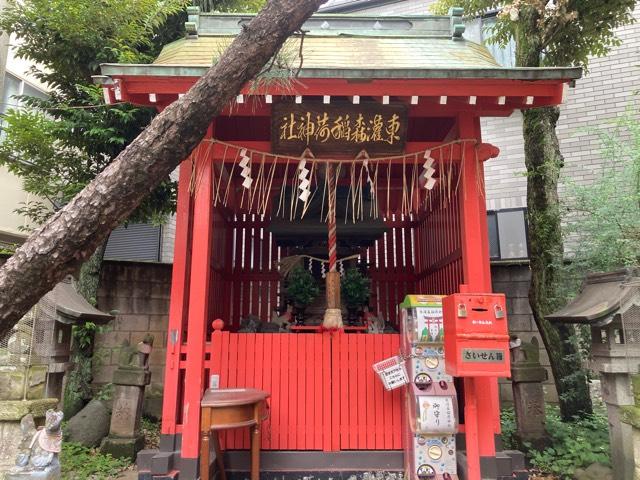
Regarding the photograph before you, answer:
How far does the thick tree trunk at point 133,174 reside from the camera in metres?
2.29

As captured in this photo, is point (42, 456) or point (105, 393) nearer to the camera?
point (42, 456)

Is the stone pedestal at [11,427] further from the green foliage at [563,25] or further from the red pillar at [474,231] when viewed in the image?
the green foliage at [563,25]

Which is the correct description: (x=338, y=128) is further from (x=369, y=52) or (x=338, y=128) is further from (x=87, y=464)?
(x=87, y=464)

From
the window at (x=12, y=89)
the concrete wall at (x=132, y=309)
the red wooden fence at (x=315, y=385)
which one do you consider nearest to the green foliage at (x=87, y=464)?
the red wooden fence at (x=315, y=385)

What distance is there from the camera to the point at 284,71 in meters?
3.83

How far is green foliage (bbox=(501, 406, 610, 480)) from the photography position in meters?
4.96

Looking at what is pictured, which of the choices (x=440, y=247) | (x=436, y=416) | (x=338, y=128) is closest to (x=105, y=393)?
(x=436, y=416)

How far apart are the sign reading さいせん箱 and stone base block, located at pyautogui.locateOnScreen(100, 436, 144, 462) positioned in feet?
13.9

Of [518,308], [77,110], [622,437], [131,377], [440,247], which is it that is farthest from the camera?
[518,308]

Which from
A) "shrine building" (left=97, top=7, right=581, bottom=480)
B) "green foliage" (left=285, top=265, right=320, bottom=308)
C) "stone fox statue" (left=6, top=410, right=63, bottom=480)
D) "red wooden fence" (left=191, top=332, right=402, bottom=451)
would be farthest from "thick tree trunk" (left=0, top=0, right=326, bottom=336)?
"green foliage" (left=285, top=265, right=320, bottom=308)

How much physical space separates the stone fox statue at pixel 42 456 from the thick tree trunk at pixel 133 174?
72.4 inches

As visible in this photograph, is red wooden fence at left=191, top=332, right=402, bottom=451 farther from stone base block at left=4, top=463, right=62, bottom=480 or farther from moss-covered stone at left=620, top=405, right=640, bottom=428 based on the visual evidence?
moss-covered stone at left=620, top=405, right=640, bottom=428

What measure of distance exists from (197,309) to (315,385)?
1.61 meters

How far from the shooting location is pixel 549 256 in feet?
22.1
